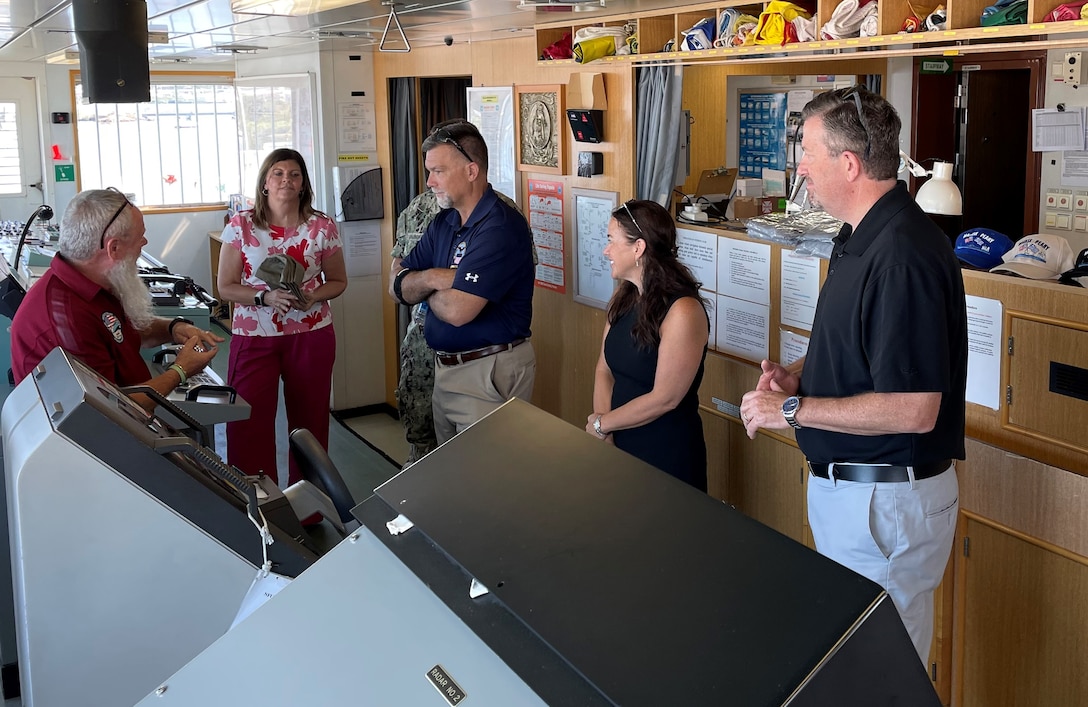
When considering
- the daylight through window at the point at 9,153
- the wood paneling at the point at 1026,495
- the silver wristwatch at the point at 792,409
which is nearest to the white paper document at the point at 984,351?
the wood paneling at the point at 1026,495

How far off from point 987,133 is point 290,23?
3.86 metres

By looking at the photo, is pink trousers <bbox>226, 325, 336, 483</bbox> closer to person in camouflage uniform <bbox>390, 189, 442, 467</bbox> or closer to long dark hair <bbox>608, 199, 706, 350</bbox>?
person in camouflage uniform <bbox>390, 189, 442, 467</bbox>

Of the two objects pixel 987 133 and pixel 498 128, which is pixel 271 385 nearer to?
pixel 498 128

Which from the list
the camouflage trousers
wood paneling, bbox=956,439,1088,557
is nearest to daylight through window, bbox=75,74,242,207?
the camouflage trousers

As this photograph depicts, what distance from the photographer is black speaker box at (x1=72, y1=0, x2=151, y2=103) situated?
3.49 m

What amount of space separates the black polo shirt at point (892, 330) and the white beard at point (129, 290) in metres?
1.92

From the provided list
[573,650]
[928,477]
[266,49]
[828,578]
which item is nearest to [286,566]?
[573,650]

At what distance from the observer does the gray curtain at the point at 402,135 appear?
20.5 feet

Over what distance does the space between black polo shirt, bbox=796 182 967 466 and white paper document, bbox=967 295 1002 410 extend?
2.48 ft

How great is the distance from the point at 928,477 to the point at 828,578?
1269mm

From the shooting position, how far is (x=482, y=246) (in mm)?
3627

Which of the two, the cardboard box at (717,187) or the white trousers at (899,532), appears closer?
the white trousers at (899,532)

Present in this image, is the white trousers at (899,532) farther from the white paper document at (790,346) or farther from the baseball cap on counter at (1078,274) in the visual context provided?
the white paper document at (790,346)

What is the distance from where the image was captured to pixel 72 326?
108 inches
